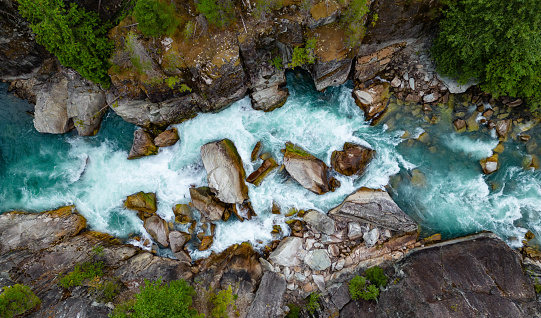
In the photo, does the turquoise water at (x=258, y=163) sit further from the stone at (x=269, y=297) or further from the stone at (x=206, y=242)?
the stone at (x=269, y=297)

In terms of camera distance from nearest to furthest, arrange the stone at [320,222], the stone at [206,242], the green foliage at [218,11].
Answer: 1. the green foliage at [218,11]
2. the stone at [320,222]
3. the stone at [206,242]

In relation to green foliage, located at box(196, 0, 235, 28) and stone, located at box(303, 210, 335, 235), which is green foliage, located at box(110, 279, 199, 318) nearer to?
stone, located at box(303, 210, 335, 235)

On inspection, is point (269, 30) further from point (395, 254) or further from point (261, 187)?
point (395, 254)

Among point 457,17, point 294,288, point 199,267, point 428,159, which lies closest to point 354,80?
point 457,17

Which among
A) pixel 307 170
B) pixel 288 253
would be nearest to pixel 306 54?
pixel 307 170

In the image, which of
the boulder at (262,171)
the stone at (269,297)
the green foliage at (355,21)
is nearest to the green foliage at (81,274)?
the stone at (269,297)
